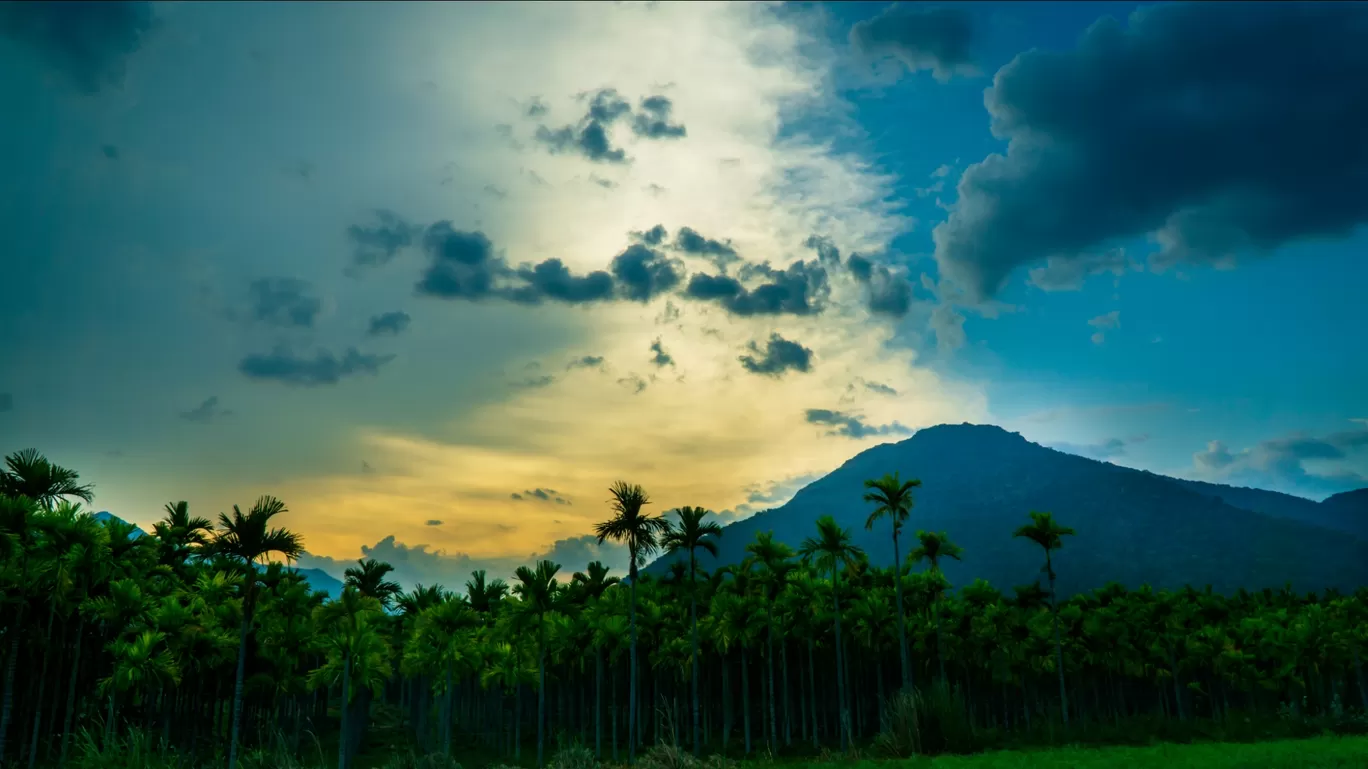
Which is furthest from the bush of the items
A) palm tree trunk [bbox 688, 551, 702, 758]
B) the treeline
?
palm tree trunk [bbox 688, 551, 702, 758]

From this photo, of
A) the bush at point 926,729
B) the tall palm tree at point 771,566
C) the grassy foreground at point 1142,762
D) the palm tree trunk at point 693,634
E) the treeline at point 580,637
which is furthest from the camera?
the tall palm tree at point 771,566

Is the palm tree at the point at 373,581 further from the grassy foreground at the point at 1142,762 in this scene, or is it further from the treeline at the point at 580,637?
the grassy foreground at the point at 1142,762

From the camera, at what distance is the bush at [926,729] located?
37.5 m

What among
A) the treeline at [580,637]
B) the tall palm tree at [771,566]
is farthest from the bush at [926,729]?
the tall palm tree at [771,566]

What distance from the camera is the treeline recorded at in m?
49.5

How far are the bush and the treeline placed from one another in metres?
0.80

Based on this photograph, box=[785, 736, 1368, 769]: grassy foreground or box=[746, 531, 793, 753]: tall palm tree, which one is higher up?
box=[746, 531, 793, 753]: tall palm tree

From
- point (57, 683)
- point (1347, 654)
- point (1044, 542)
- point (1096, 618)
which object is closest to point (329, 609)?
point (57, 683)

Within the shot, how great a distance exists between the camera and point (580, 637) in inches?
3187

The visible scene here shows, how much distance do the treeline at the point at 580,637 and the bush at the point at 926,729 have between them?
80 centimetres

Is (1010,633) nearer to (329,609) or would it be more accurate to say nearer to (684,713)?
(684,713)

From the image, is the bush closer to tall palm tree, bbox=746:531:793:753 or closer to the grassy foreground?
the grassy foreground

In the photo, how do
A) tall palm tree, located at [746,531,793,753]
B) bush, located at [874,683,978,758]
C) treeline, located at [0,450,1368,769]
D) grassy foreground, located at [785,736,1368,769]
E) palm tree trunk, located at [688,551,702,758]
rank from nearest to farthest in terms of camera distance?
grassy foreground, located at [785,736,1368,769] < bush, located at [874,683,978,758] < treeline, located at [0,450,1368,769] < palm tree trunk, located at [688,551,702,758] < tall palm tree, located at [746,531,793,753]

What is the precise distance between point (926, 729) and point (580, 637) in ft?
159
